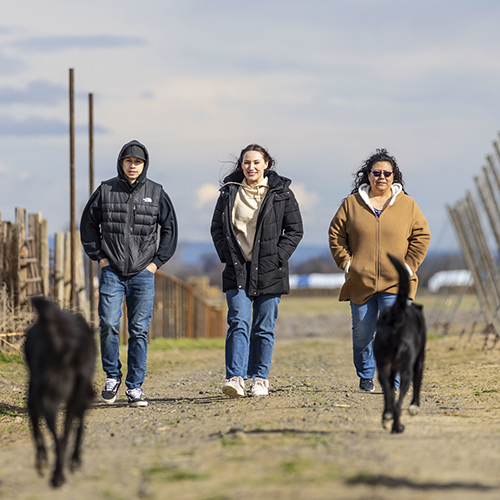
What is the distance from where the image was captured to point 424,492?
3.41 m

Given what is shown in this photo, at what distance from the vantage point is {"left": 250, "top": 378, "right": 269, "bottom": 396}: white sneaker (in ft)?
22.3

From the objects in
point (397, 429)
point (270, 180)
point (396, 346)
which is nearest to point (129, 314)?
point (270, 180)

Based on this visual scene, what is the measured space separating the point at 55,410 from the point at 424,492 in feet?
5.71

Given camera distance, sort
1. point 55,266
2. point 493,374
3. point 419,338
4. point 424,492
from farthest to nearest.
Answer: point 55,266
point 493,374
point 419,338
point 424,492

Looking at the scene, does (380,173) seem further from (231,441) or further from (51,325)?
(51,325)

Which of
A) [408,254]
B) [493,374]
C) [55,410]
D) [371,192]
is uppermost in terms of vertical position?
[371,192]

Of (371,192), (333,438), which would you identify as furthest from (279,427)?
(371,192)

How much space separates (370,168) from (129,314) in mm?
2427

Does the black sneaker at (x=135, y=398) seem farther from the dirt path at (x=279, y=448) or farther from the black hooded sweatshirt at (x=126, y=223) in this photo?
the black hooded sweatshirt at (x=126, y=223)

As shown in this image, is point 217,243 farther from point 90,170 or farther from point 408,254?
point 90,170

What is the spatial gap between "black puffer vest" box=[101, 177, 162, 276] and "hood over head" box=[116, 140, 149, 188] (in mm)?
39

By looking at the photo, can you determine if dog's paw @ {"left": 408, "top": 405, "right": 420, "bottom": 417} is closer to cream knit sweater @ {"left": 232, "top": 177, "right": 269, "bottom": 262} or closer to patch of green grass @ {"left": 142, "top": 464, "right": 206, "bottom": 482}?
patch of green grass @ {"left": 142, "top": 464, "right": 206, "bottom": 482}

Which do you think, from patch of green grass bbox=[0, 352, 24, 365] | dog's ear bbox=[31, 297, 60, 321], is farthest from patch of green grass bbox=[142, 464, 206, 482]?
patch of green grass bbox=[0, 352, 24, 365]

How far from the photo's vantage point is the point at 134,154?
6.79 m
